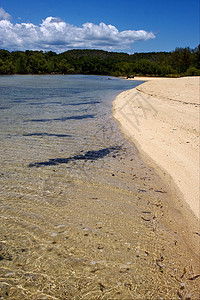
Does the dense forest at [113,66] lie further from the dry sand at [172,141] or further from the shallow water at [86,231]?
the shallow water at [86,231]

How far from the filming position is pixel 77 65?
14975cm

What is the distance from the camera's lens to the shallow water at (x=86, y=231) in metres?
2.38

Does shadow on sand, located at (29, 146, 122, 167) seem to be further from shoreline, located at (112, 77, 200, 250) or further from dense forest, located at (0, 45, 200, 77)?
dense forest, located at (0, 45, 200, 77)

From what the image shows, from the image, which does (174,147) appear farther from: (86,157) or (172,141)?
(86,157)

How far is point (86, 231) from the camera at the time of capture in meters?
3.19

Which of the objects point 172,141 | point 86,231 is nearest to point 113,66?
point 172,141

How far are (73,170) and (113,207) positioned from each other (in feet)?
5.63

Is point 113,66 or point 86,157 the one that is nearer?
point 86,157

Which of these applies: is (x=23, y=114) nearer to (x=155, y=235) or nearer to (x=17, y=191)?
(x=17, y=191)

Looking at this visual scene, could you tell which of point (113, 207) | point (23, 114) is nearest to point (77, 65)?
point (23, 114)

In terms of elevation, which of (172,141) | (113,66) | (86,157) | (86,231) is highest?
(113,66)

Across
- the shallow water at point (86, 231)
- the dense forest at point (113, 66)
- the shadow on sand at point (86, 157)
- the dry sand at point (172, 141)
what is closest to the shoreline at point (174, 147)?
the dry sand at point (172, 141)

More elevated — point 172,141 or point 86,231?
point 172,141

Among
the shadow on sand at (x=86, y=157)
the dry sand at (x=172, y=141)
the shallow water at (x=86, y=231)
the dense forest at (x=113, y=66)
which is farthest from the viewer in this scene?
the dense forest at (x=113, y=66)
